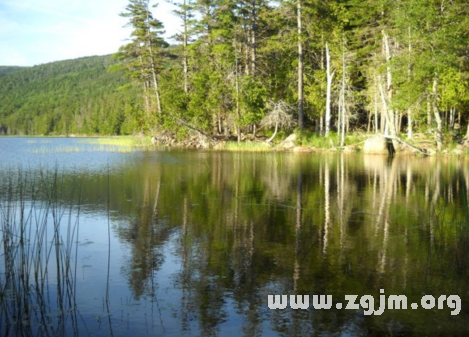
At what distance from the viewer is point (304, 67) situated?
40.9m

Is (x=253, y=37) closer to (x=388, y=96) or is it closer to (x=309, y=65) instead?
(x=309, y=65)

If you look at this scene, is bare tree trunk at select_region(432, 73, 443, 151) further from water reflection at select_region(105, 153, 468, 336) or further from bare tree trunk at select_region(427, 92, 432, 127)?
water reflection at select_region(105, 153, 468, 336)

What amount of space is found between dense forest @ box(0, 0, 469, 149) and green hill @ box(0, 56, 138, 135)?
5426cm

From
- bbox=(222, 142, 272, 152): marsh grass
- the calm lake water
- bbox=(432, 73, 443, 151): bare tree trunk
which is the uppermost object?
bbox=(432, 73, 443, 151): bare tree trunk

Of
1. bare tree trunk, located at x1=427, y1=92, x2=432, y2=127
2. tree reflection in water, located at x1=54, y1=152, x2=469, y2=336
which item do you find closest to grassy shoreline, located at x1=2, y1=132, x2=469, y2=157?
bare tree trunk, located at x1=427, y1=92, x2=432, y2=127

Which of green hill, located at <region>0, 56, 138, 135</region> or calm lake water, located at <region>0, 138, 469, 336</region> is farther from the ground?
green hill, located at <region>0, 56, 138, 135</region>

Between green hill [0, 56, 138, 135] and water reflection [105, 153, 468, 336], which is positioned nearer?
water reflection [105, 153, 468, 336]

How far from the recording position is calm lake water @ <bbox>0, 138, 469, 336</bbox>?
5543mm

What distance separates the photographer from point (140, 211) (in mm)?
12000

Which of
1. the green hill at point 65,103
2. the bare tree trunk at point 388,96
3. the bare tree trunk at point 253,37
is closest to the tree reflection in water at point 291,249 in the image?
the bare tree trunk at point 388,96

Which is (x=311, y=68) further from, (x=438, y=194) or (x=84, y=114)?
(x=84, y=114)

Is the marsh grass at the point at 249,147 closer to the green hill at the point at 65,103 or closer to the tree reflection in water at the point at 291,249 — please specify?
the tree reflection in water at the point at 291,249

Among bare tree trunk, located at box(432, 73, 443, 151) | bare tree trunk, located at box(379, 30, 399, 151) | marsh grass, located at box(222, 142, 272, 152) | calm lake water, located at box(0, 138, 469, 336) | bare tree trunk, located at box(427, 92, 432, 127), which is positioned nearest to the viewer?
calm lake water, located at box(0, 138, 469, 336)

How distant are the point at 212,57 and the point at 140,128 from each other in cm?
1128
